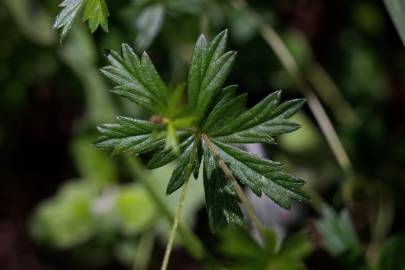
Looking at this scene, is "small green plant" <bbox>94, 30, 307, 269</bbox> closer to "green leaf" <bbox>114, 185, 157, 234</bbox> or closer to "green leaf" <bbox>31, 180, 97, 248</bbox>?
"green leaf" <bbox>114, 185, 157, 234</bbox>

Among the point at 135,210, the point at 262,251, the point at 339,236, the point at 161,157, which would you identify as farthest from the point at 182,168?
the point at 135,210

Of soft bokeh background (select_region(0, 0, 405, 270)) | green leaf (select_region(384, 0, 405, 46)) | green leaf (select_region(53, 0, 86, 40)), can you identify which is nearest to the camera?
green leaf (select_region(53, 0, 86, 40))

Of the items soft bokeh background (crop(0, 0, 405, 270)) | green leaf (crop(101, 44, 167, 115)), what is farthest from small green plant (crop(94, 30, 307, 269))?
soft bokeh background (crop(0, 0, 405, 270))

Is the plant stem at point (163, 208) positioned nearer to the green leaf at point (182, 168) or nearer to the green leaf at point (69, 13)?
the green leaf at point (182, 168)

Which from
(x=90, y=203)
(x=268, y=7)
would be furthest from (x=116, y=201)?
(x=268, y=7)

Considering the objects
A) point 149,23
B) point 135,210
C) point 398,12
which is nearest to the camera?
point 398,12

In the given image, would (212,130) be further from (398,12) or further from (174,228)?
(398,12)

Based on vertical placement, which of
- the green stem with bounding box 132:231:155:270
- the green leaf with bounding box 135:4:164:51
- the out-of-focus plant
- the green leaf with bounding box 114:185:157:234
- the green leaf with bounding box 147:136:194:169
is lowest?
the out-of-focus plant
